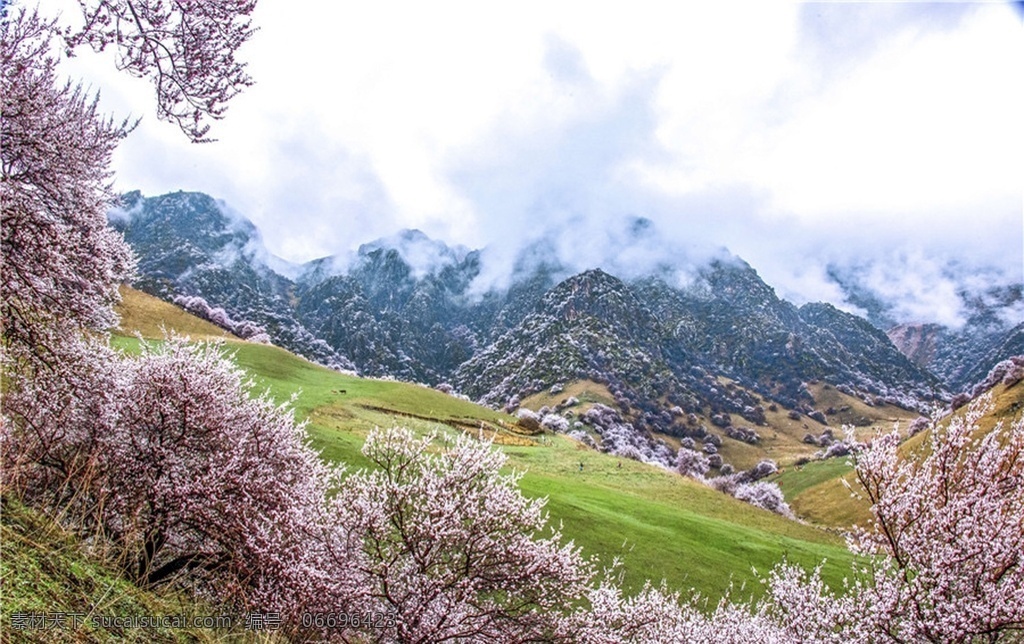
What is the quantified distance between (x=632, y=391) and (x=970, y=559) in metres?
174

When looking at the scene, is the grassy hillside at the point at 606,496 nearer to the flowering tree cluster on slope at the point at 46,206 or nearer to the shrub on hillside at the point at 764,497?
the flowering tree cluster on slope at the point at 46,206

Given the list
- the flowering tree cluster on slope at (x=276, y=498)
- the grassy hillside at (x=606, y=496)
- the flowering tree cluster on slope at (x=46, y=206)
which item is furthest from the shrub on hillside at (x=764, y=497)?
the flowering tree cluster on slope at (x=46, y=206)

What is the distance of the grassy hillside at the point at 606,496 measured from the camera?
2691 cm

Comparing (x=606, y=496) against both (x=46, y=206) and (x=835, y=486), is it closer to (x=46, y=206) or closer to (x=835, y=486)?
(x=46, y=206)

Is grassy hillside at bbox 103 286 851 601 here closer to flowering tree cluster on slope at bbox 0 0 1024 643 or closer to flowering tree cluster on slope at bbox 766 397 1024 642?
flowering tree cluster on slope at bbox 0 0 1024 643

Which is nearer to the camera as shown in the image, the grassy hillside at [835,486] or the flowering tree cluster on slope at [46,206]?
the flowering tree cluster on slope at [46,206]

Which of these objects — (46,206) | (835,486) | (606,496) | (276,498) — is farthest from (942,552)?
(835,486)

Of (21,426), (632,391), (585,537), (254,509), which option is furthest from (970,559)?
(632,391)

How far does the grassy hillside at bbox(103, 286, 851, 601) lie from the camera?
88.3 ft

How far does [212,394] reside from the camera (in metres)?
14.2

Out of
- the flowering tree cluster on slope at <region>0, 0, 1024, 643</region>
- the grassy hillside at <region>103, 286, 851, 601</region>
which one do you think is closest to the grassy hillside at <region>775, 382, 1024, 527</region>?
the grassy hillside at <region>103, 286, 851, 601</region>

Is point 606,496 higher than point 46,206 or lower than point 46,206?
lower

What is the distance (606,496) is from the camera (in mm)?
38500

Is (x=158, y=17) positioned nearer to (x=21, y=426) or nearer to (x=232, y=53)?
(x=232, y=53)
